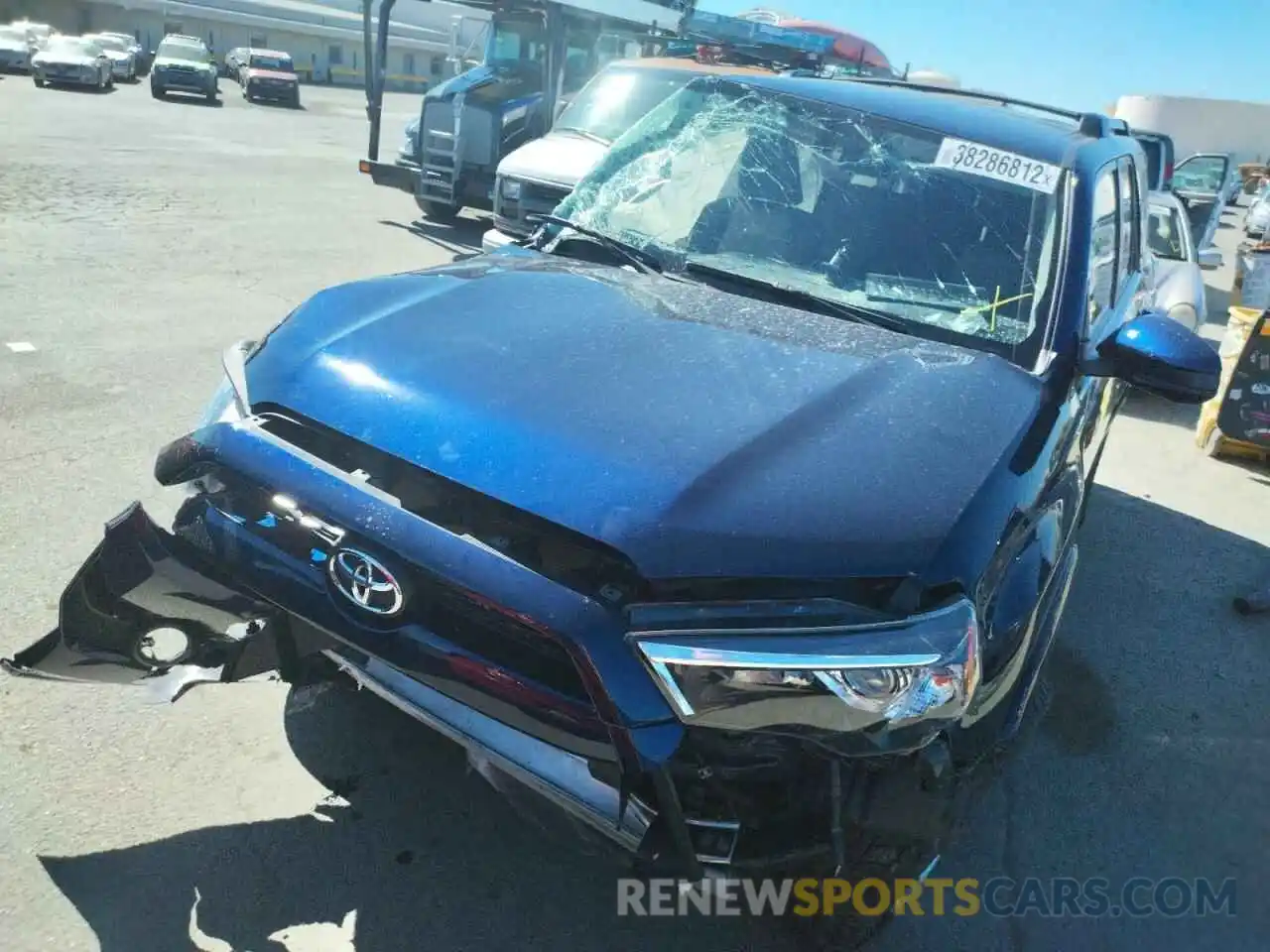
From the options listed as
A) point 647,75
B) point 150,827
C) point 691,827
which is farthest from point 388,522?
point 647,75

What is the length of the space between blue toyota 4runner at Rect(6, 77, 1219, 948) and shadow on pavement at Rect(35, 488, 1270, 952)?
0.37 m

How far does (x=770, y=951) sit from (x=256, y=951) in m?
1.20

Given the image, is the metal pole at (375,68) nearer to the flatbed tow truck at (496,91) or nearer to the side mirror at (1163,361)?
the flatbed tow truck at (496,91)

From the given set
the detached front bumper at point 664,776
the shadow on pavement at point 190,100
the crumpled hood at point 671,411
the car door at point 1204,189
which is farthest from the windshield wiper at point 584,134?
the shadow on pavement at point 190,100

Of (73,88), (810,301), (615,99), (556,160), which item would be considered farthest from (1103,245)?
(73,88)

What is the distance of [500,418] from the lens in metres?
2.06

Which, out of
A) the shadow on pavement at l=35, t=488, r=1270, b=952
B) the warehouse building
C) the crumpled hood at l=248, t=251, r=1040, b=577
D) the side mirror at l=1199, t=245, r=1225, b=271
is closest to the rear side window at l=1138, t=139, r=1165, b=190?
the side mirror at l=1199, t=245, r=1225, b=271

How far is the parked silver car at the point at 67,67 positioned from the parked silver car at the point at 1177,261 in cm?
2793

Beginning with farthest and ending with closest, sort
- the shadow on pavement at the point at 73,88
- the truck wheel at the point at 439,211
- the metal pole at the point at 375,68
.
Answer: the shadow on pavement at the point at 73,88, the truck wheel at the point at 439,211, the metal pole at the point at 375,68

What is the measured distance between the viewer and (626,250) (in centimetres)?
319

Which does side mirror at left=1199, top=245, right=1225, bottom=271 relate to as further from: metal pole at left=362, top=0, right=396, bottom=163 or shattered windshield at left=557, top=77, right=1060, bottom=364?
metal pole at left=362, top=0, right=396, bottom=163

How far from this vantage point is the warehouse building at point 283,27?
49688 millimetres

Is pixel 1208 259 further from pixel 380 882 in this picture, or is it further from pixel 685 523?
pixel 380 882

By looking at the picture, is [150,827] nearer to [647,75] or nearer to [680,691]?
[680,691]
